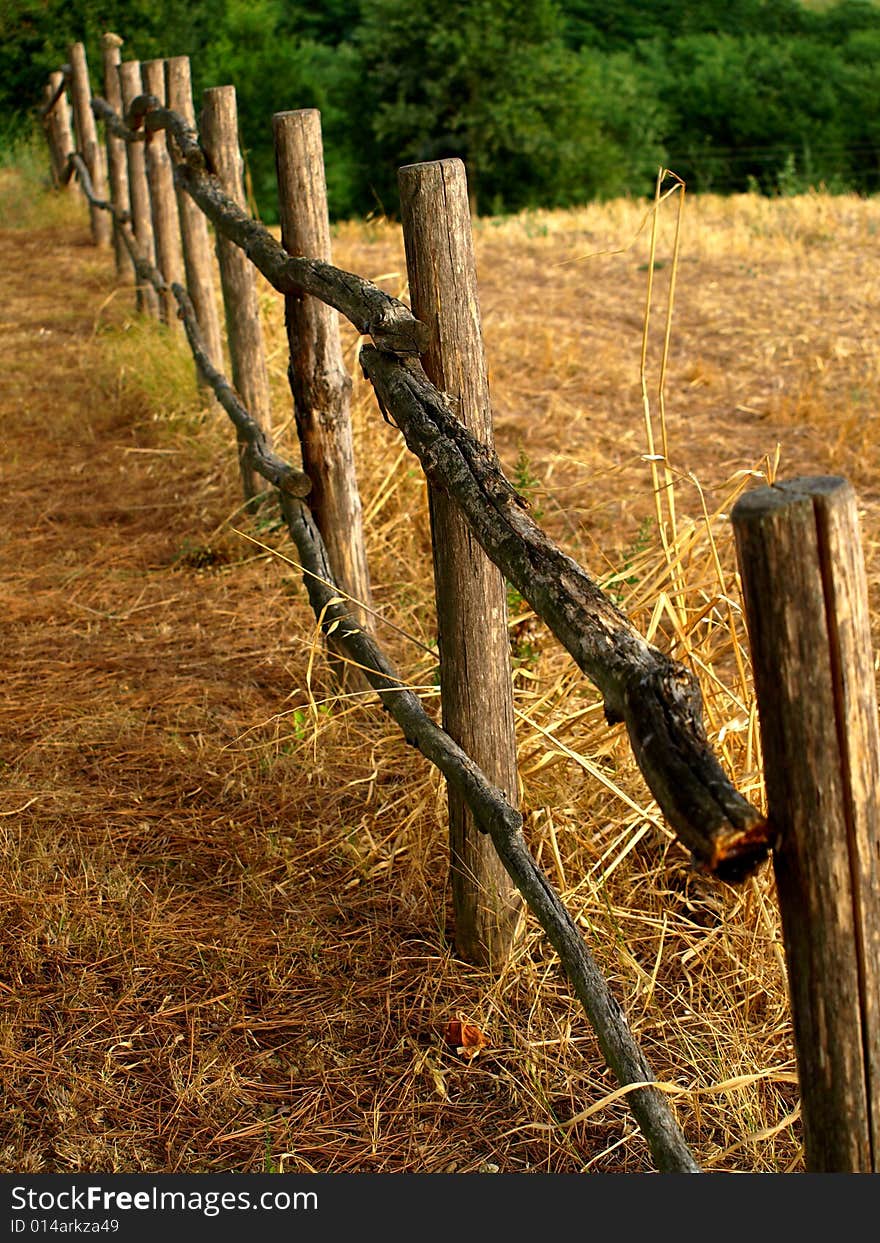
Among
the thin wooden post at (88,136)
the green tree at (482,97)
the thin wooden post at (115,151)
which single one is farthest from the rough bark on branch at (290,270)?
the green tree at (482,97)

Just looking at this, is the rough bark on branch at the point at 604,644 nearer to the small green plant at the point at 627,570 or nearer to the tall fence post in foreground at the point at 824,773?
the tall fence post in foreground at the point at 824,773

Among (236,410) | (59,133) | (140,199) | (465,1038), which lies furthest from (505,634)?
(59,133)

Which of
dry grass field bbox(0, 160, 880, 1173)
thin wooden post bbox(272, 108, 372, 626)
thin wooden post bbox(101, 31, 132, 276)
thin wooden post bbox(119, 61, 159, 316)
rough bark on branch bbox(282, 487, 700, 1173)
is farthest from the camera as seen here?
thin wooden post bbox(101, 31, 132, 276)

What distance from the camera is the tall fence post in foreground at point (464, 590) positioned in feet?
7.70

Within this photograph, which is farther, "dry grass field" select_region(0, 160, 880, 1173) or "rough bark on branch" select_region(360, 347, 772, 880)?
"dry grass field" select_region(0, 160, 880, 1173)

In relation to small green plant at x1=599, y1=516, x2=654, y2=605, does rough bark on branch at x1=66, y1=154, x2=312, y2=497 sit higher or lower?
higher

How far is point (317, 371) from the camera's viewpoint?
3.44 metres

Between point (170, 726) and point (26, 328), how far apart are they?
5.29 m

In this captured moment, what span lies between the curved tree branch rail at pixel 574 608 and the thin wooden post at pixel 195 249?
2843 millimetres

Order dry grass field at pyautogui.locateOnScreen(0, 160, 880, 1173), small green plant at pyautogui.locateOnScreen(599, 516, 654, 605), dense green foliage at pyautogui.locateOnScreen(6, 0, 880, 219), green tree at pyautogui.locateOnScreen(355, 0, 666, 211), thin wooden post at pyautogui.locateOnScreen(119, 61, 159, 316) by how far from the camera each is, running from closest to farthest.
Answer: dry grass field at pyautogui.locateOnScreen(0, 160, 880, 1173), small green plant at pyautogui.locateOnScreen(599, 516, 654, 605), thin wooden post at pyautogui.locateOnScreen(119, 61, 159, 316), dense green foliage at pyautogui.locateOnScreen(6, 0, 880, 219), green tree at pyautogui.locateOnScreen(355, 0, 666, 211)

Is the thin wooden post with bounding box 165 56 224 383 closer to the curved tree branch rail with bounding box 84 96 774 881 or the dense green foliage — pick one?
the curved tree branch rail with bounding box 84 96 774 881

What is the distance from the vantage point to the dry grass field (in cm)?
220

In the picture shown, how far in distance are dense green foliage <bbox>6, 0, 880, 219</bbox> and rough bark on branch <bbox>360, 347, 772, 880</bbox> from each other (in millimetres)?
14212

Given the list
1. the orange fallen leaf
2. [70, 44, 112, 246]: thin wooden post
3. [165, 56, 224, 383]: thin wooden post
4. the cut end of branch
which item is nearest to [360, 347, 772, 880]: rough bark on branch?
the cut end of branch
